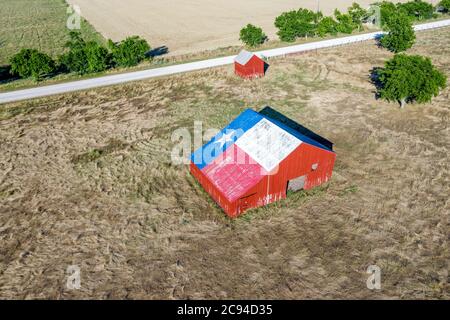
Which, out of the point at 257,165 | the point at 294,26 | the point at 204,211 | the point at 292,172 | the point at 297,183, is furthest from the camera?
the point at 294,26

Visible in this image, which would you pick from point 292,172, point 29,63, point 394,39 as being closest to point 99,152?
point 292,172

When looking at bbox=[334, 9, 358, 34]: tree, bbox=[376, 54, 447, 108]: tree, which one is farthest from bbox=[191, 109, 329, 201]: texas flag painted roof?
bbox=[334, 9, 358, 34]: tree

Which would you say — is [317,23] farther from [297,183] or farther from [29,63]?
[29,63]

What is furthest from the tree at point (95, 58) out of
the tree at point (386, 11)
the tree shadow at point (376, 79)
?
the tree at point (386, 11)

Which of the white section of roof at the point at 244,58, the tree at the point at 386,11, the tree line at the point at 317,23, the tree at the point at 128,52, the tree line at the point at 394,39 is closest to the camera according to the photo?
the tree line at the point at 394,39

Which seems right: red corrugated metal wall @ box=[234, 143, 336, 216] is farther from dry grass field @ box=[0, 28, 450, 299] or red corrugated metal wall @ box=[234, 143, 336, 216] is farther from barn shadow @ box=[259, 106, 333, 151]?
barn shadow @ box=[259, 106, 333, 151]

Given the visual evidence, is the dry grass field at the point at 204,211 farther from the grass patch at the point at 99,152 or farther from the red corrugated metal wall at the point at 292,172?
the red corrugated metal wall at the point at 292,172
